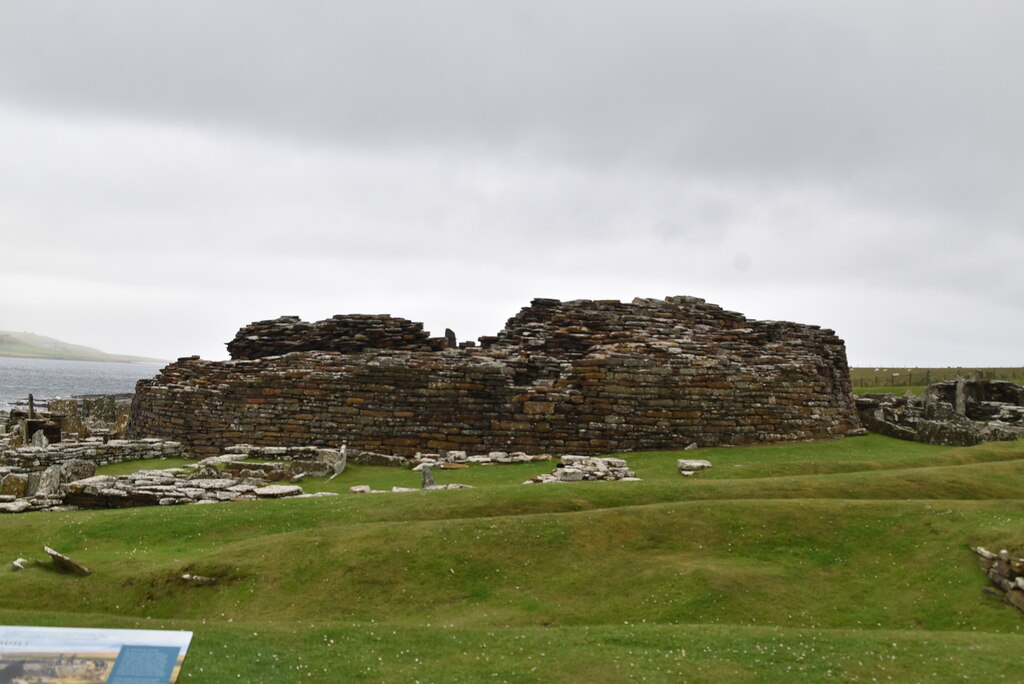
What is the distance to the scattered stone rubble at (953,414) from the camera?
22797 millimetres

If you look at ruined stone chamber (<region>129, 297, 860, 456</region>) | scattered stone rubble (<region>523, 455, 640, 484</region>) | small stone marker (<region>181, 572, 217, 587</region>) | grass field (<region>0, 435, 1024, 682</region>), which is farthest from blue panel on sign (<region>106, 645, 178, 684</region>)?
ruined stone chamber (<region>129, 297, 860, 456</region>)

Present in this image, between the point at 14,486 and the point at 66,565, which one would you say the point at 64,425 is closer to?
the point at 14,486

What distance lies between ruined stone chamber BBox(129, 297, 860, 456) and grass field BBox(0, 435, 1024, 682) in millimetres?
6141

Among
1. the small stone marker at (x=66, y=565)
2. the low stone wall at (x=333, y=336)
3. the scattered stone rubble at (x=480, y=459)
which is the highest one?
the low stone wall at (x=333, y=336)

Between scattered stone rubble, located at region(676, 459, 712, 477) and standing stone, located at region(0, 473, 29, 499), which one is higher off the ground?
scattered stone rubble, located at region(676, 459, 712, 477)

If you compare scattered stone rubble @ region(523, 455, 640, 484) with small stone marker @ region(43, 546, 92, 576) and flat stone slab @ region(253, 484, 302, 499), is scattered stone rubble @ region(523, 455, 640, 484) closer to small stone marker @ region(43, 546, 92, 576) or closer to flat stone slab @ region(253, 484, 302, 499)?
flat stone slab @ region(253, 484, 302, 499)

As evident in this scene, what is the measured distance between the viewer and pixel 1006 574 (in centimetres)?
1041

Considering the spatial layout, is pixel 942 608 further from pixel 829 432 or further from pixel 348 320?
pixel 348 320

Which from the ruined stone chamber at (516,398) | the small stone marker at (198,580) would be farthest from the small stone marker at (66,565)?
the ruined stone chamber at (516,398)

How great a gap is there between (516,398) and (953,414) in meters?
17.8

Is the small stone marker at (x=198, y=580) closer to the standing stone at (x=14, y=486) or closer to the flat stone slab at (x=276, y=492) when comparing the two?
the flat stone slab at (x=276, y=492)

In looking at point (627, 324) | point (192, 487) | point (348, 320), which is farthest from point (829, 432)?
point (192, 487)

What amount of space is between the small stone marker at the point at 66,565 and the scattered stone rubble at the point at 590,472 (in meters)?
8.83

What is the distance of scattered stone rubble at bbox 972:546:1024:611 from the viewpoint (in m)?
10.1
